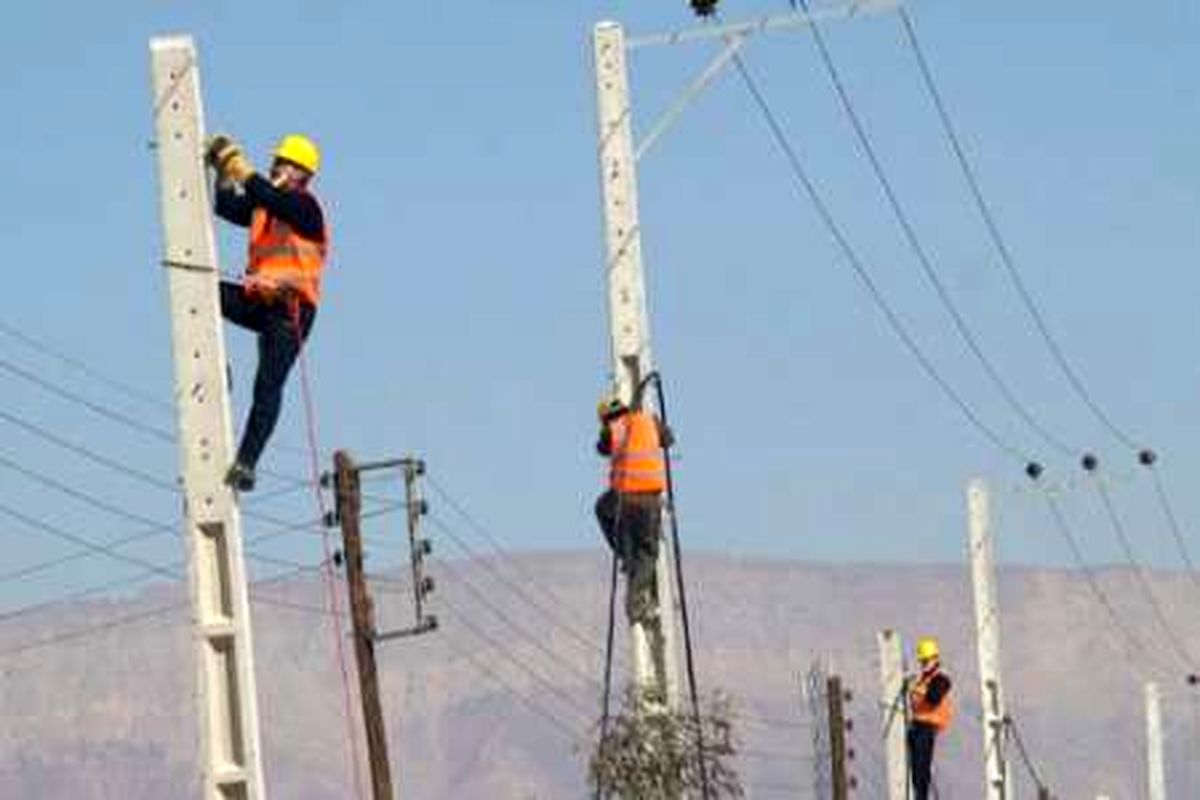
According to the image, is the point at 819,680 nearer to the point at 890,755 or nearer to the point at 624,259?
the point at 890,755

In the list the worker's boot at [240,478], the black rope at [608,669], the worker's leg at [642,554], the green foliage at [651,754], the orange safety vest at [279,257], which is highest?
the orange safety vest at [279,257]

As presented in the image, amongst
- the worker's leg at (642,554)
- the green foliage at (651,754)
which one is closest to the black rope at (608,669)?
the green foliage at (651,754)

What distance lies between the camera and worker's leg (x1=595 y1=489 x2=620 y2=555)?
31078mm

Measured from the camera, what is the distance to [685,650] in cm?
2878

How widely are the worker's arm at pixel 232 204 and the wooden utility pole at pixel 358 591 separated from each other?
58.7ft

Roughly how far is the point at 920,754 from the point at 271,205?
2894cm

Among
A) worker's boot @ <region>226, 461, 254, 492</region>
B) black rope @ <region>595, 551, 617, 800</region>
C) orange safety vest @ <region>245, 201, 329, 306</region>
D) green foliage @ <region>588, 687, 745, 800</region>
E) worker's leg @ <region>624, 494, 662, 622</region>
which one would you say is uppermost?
orange safety vest @ <region>245, 201, 329, 306</region>

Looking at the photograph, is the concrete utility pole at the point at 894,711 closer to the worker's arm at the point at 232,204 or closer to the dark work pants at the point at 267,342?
the dark work pants at the point at 267,342

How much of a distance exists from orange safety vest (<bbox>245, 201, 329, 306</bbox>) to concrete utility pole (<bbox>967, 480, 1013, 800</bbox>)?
41.2 meters

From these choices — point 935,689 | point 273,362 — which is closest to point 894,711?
point 935,689

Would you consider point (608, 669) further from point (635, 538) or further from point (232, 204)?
point (232, 204)

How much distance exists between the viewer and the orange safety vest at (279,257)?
762 inches

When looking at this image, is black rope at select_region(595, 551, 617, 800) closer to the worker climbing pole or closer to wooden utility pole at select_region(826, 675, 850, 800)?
the worker climbing pole

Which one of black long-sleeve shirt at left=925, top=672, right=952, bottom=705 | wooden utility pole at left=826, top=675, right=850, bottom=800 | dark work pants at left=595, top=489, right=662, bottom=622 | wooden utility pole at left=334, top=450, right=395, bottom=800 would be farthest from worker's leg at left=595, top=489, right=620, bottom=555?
wooden utility pole at left=826, top=675, right=850, bottom=800
